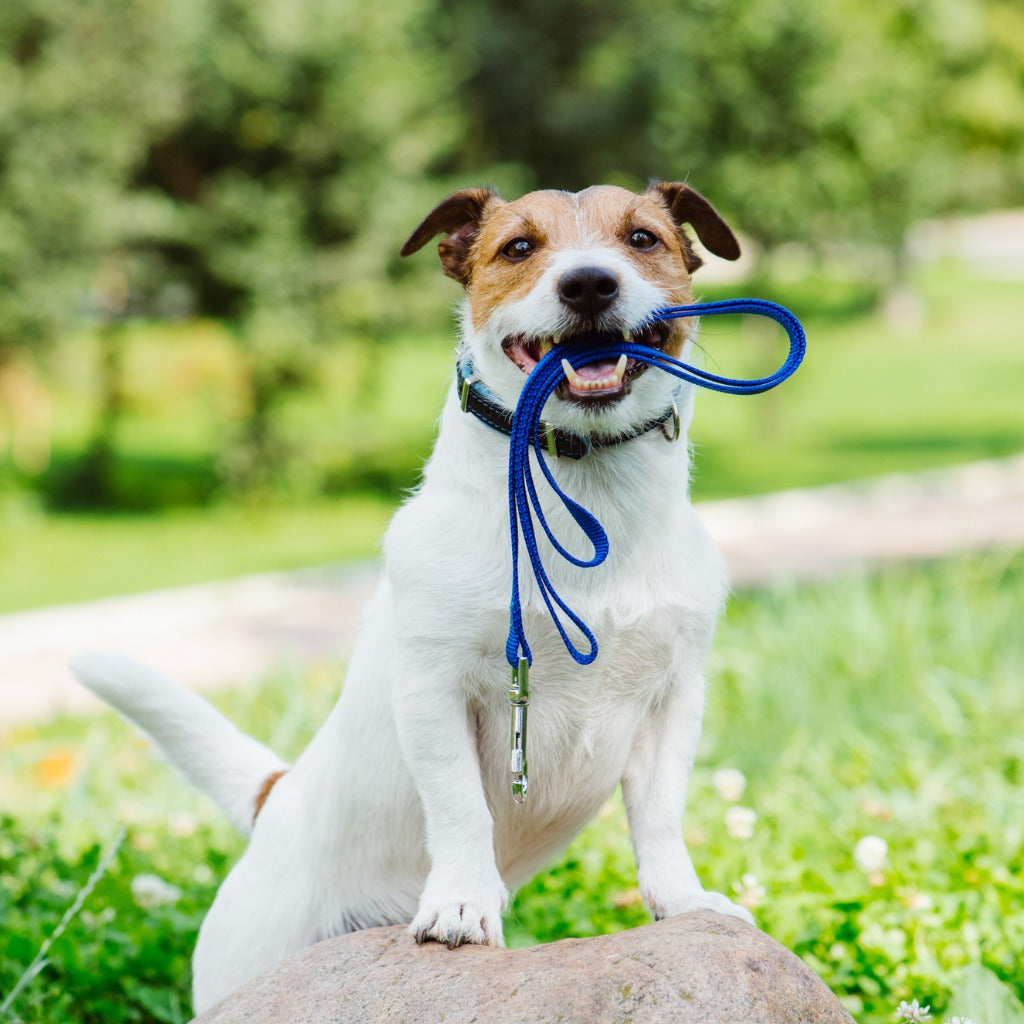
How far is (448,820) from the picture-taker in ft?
8.14

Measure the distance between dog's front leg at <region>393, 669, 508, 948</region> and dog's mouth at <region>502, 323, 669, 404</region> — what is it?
599 mm

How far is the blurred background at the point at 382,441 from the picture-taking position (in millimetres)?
3818

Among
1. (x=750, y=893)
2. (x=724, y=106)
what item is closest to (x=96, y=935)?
(x=750, y=893)

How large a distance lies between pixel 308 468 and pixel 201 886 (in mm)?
8919

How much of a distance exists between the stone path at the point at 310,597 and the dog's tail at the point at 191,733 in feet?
10.8

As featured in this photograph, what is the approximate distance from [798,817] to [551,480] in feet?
8.08

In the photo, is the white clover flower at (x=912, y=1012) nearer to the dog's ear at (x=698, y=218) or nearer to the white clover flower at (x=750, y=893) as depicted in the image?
the white clover flower at (x=750, y=893)

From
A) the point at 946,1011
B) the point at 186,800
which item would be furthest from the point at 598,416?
the point at 186,800

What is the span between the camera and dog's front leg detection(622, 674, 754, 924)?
2.60 meters

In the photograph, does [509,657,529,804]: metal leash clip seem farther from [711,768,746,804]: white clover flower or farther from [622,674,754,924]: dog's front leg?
[711,768,746,804]: white clover flower

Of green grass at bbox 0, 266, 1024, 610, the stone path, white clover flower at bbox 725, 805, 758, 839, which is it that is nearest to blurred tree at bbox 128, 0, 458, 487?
green grass at bbox 0, 266, 1024, 610

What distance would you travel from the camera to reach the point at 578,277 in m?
2.38

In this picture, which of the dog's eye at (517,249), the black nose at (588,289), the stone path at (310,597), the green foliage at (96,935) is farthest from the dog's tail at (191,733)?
the stone path at (310,597)

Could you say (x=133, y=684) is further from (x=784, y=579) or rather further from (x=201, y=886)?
(x=784, y=579)
